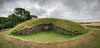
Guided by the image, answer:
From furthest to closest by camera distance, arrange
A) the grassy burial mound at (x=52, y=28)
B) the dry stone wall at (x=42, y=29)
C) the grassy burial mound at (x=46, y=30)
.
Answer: the dry stone wall at (x=42, y=29), the grassy burial mound at (x=52, y=28), the grassy burial mound at (x=46, y=30)

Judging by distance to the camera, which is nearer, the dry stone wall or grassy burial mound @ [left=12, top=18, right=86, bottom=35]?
grassy burial mound @ [left=12, top=18, right=86, bottom=35]

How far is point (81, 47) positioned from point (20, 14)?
102ft

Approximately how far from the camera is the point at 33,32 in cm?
1359

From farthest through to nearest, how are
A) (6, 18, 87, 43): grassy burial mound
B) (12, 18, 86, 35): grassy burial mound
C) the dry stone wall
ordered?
1. the dry stone wall
2. (12, 18, 86, 35): grassy burial mound
3. (6, 18, 87, 43): grassy burial mound

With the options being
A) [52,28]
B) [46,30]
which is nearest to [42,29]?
[46,30]

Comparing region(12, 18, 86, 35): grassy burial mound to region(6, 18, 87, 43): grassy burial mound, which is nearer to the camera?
region(6, 18, 87, 43): grassy burial mound

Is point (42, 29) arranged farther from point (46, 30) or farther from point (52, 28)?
point (52, 28)

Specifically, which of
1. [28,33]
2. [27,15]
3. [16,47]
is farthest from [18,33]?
[27,15]

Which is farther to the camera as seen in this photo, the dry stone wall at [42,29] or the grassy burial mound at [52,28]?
the dry stone wall at [42,29]

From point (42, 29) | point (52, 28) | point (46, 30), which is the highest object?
point (52, 28)

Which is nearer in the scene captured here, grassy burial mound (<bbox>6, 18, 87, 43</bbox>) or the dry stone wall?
grassy burial mound (<bbox>6, 18, 87, 43</bbox>)

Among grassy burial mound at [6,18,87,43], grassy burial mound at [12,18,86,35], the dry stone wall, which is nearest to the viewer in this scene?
grassy burial mound at [6,18,87,43]

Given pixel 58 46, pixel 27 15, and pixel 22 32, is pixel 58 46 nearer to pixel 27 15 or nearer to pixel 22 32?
pixel 22 32

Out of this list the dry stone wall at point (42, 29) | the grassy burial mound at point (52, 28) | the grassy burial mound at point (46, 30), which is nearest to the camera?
the grassy burial mound at point (46, 30)
